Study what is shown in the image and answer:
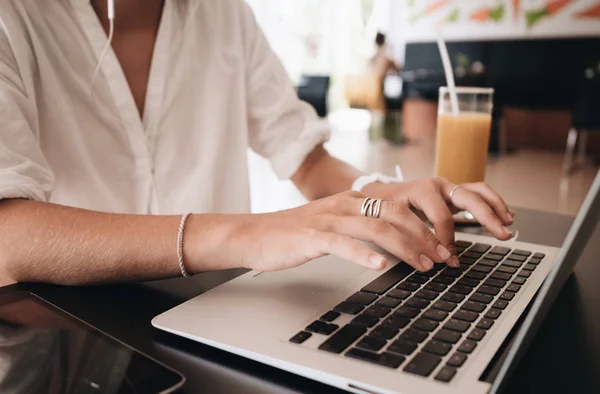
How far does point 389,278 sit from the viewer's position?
579 mm

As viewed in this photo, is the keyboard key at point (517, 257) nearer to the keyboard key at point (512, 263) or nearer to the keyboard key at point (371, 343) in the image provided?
the keyboard key at point (512, 263)

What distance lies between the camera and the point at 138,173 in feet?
3.28

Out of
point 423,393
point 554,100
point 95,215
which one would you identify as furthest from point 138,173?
point 554,100

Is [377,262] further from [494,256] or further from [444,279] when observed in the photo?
[494,256]

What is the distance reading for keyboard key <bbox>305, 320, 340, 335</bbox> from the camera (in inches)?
17.6

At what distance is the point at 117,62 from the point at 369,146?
4805mm

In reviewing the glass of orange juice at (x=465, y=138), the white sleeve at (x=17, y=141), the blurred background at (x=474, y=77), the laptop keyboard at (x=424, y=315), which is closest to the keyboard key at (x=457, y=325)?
the laptop keyboard at (x=424, y=315)

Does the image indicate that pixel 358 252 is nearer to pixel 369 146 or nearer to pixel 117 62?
pixel 117 62

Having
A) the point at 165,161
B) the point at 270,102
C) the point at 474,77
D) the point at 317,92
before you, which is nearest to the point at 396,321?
the point at 165,161

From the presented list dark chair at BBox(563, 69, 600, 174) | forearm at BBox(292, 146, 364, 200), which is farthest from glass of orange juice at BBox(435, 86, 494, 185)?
dark chair at BBox(563, 69, 600, 174)

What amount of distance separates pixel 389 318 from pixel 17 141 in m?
0.55

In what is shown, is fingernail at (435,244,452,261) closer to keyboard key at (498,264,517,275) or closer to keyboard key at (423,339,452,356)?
keyboard key at (498,264,517,275)

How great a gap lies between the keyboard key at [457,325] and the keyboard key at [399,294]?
0.06 m

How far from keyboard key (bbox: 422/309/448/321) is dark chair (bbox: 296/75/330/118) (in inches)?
240
